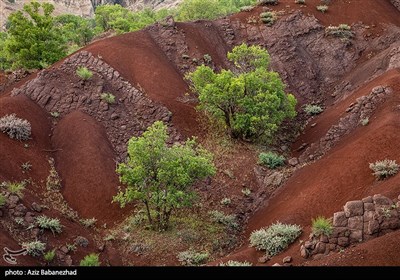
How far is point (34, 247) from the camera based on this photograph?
690 inches

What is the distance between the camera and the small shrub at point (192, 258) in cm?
1952

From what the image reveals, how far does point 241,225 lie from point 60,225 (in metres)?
9.19

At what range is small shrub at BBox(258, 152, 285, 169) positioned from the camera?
90.2 feet

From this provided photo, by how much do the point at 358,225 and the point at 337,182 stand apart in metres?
5.70

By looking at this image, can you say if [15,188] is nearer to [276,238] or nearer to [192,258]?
[192,258]

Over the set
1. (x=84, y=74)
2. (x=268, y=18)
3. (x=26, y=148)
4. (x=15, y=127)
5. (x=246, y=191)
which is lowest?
(x=246, y=191)

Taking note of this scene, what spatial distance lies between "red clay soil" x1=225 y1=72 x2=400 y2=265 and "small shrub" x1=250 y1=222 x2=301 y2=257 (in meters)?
0.42

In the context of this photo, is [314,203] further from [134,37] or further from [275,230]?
[134,37]

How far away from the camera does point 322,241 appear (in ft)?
50.0

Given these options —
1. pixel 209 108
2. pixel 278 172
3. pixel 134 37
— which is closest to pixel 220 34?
pixel 134 37

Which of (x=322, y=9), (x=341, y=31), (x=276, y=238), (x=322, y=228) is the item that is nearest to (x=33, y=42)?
(x=322, y=9)

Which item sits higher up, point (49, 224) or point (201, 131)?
point (49, 224)

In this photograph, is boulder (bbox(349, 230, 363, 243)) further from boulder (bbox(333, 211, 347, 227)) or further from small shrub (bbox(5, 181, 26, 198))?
small shrub (bbox(5, 181, 26, 198))

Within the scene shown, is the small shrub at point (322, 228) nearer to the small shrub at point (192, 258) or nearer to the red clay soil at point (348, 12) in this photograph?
the small shrub at point (192, 258)
